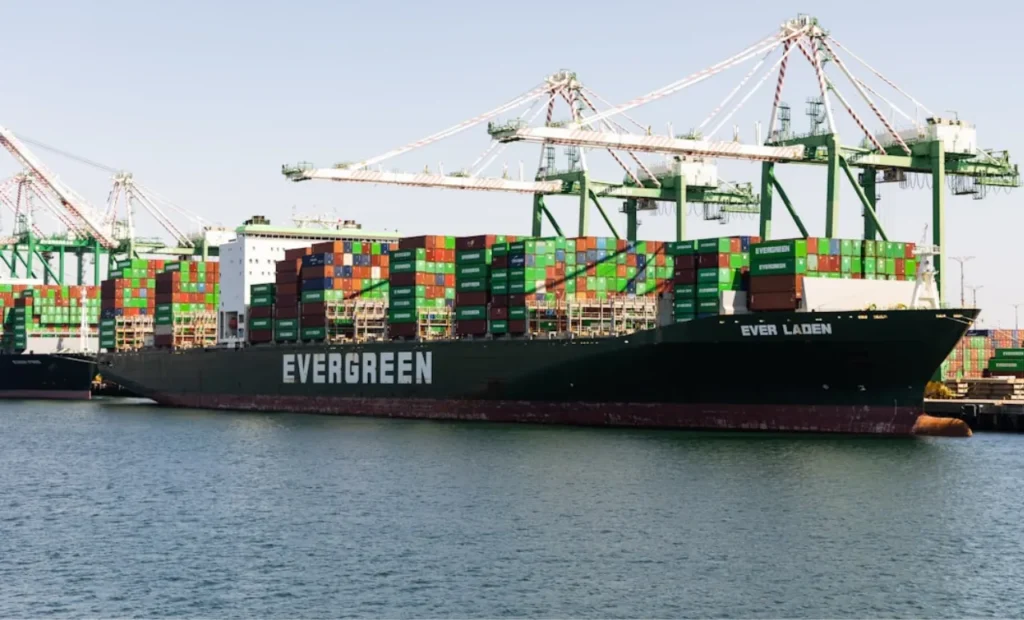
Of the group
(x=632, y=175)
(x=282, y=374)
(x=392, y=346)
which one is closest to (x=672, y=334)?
(x=392, y=346)

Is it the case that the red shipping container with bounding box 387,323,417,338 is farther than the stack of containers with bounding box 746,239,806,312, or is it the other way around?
the red shipping container with bounding box 387,323,417,338

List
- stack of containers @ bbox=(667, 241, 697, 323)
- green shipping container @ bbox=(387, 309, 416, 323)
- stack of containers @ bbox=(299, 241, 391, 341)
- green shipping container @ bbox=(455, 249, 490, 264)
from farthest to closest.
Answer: stack of containers @ bbox=(299, 241, 391, 341) < green shipping container @ bbox=(387, 309, 416, 323) < green shipping container @ bbox=(455, 249, 490, 264) < stack of containers @ bbox=(667, 241, 697, 323)

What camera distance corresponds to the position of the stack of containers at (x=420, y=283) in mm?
61688

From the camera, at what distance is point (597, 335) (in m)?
53.8

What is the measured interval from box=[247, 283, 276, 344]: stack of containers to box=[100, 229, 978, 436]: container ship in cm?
15

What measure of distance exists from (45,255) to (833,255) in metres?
85.2

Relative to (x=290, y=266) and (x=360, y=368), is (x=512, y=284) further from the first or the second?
(x=290, y=266)

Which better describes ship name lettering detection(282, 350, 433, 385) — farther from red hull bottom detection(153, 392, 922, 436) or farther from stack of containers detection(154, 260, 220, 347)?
stack of containers detection(154, 260, 220, 347)

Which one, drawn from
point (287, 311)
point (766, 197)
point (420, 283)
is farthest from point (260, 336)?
point (766, 197)

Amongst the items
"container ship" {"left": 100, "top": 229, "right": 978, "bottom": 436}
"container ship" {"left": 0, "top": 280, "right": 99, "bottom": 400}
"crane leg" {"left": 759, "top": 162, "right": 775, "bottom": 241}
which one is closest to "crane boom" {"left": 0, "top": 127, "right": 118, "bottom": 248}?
"container ship" {"left": 0, "top": 280, "right": 99, "bottom": 400}

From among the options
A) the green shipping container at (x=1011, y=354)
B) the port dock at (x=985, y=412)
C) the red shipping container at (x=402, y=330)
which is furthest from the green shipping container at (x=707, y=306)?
the green shipping container at (x=1011, y=354)

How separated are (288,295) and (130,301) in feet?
70.8

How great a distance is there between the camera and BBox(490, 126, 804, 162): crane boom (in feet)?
182

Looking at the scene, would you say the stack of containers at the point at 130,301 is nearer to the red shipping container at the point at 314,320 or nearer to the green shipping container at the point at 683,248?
the red shipping container at the point at 314,320
